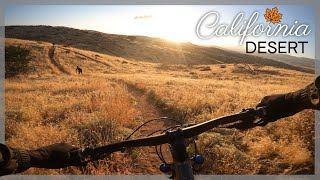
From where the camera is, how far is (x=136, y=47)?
28.7ft

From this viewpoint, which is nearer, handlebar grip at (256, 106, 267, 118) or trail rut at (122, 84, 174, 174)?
handlebar grip at (256, 106, 267, 118)

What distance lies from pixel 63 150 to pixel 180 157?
18.7 inches

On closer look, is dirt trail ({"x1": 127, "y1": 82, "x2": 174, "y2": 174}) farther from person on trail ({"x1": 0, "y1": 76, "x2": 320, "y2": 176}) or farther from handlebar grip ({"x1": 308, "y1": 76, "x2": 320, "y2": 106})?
handlebar grip ({"x1": 308, "y1": 76, "x2": 320, "y2": 106})

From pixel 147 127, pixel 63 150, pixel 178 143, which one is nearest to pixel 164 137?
pixel 178 143

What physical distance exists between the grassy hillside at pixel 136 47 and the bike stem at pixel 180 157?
20.9 feet

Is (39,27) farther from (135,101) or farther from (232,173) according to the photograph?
(232,173)

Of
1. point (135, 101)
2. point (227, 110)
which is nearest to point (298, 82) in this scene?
point (227, 110)

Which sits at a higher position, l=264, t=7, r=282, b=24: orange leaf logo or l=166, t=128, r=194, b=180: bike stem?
l=264, t=7, r=282, b=24: orange leaf logo

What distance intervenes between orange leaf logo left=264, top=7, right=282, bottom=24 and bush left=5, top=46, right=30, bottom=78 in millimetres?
5295

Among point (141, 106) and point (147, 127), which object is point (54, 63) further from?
point (147, 127)

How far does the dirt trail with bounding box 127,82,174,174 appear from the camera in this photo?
737 centimetres

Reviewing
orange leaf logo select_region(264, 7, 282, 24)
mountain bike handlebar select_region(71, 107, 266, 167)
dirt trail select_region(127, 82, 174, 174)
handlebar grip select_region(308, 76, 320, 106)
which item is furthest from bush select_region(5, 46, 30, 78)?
handlebar grip select_region(308, 76, 320, 106)

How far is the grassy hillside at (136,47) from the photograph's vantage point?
802 centimetres

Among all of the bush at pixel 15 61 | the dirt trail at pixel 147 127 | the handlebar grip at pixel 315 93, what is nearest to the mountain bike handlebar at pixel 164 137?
the handlebar grip at pixel 315 93
